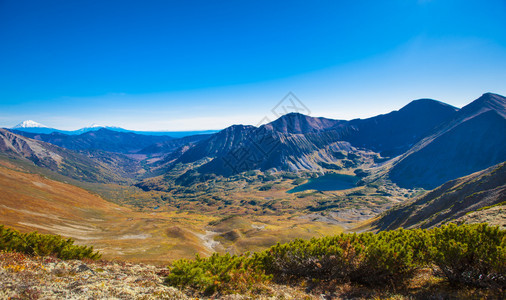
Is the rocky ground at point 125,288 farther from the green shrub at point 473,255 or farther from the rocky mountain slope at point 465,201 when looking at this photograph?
the rocky mountain slope at point 465,201

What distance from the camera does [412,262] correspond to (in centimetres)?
1758

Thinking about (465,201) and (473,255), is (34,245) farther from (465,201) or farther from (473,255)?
(465,201)

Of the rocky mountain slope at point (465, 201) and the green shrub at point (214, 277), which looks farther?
the rocky mountain slope at point (465, 201)

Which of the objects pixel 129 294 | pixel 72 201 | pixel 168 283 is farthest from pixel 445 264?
pixel 72 201

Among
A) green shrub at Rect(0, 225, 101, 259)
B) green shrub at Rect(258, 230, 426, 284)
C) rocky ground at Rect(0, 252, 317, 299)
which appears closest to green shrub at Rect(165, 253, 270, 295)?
rocky ground at Rect(0, 252, 317, 299)

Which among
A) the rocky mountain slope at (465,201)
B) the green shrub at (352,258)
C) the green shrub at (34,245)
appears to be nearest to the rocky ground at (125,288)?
the green shrub at (352,258)

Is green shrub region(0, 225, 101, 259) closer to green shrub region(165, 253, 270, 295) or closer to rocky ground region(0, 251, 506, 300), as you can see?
rocky ground region(0, 251, 506, 300)

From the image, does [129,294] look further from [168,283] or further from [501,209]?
[501,209]

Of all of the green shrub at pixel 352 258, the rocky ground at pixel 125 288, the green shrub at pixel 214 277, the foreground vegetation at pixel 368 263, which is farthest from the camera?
the green shrub at pixel 214 277

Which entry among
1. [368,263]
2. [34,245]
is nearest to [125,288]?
[34,245]

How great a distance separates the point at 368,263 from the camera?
18891 millimetres

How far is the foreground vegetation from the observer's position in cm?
1480

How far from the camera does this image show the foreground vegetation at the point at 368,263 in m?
14.8

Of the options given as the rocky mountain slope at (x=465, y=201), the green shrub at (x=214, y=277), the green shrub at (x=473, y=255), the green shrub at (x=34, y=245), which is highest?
the green shrub at (x=473, y=255)
